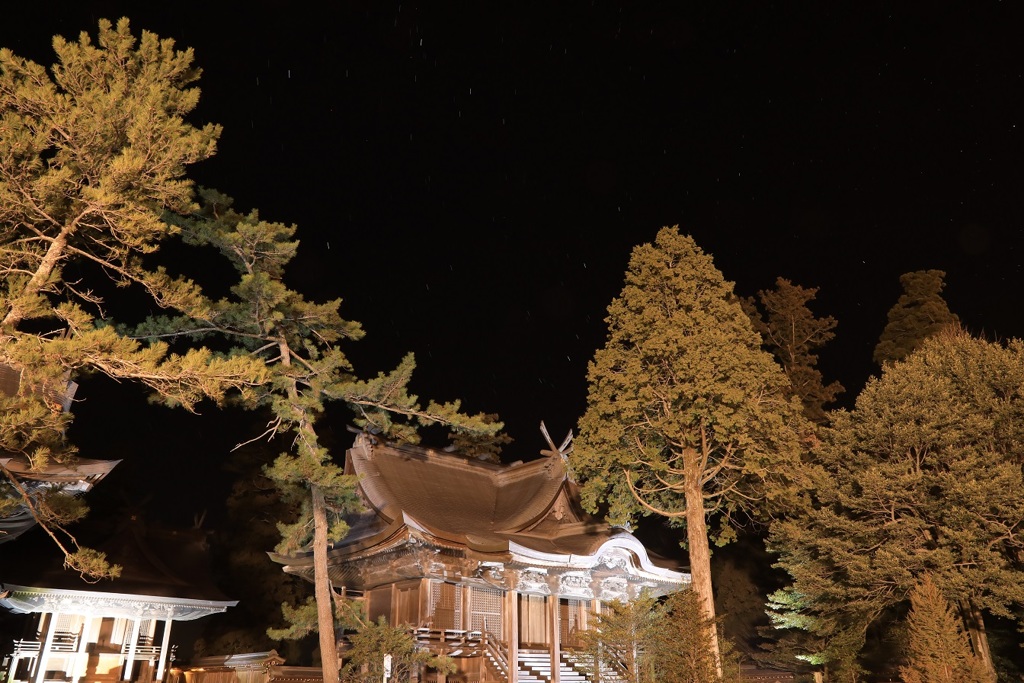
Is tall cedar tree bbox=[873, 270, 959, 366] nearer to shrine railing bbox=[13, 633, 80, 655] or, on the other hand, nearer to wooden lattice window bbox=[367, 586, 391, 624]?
wooden lattice window bbox=[367, 586, 391, 624]

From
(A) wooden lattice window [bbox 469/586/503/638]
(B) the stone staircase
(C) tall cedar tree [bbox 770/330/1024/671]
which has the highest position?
(C) tall cedar tree [bbox 770/330/1024/671]

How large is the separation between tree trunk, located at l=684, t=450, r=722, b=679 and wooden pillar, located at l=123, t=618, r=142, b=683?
16.1 m

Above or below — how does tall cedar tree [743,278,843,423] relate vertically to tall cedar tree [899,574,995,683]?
above

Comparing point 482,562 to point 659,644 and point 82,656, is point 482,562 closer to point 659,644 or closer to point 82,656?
point 659,644

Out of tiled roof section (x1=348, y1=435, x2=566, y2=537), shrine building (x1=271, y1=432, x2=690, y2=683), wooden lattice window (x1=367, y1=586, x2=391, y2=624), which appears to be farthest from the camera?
tiled roof section (x1=348, y1=435, x2=566, y2=537)

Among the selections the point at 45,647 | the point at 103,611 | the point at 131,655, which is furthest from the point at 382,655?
the point at 45,647

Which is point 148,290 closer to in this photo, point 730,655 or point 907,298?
point 730,655

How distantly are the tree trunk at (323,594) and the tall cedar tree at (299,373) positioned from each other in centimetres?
2

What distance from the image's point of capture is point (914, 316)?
2862 centimetres

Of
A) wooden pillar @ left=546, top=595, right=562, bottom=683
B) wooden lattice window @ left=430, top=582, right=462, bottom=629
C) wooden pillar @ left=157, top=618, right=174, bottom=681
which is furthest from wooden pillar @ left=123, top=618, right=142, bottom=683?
wooden pillar @ left=546, top=595, right=562, bottom=683

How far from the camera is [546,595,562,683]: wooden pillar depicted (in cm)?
1995

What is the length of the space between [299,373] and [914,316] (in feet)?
80.2

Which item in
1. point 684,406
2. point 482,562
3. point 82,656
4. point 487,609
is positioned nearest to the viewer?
point 684,406

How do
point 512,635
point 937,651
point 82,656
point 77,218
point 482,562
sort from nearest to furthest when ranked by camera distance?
point 77,218 < point 937,651 < point 482,562 < point 512,635 < point 82,656
